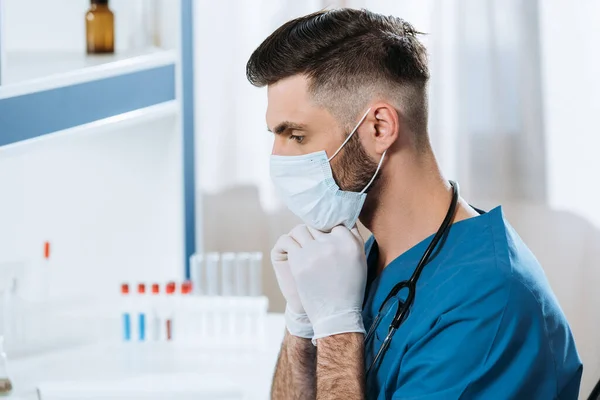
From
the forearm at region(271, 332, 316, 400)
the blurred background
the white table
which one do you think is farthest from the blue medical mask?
the blurred background

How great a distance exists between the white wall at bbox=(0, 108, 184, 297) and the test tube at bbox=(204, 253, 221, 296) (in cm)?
33

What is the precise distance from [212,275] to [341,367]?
106 cm

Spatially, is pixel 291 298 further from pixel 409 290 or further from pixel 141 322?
pixel 141 322

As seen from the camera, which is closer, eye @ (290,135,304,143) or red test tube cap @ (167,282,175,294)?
eye @ (290,135,304,143)

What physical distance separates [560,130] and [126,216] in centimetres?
129

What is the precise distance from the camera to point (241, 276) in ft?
7.64

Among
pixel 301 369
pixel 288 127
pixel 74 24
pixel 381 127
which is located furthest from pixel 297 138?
pixel 74 24

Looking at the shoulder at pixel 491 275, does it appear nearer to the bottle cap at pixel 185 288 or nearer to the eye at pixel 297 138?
the eye at pixel 297 138

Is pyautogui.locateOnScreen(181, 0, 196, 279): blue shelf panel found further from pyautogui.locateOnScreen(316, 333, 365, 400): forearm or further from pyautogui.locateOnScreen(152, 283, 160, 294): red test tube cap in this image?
pyautogui.locateOnScreen(316, 333, 365, 400): forearm

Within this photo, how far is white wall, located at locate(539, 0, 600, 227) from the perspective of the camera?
96.0 inches

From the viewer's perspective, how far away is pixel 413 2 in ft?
8.36

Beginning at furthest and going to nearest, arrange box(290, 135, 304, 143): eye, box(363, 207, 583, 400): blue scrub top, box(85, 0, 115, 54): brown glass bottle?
box(85, 0, 115, 54): brown glass bottle, box(290, 135, 304, 143): eye, box(363, 207, 583, 400): blue scrub top

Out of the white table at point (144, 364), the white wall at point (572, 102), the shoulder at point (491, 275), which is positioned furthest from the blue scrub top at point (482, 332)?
the white wall at point (572, 102)

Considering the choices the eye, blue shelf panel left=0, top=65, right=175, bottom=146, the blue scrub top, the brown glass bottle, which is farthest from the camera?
the brown glass bottle
